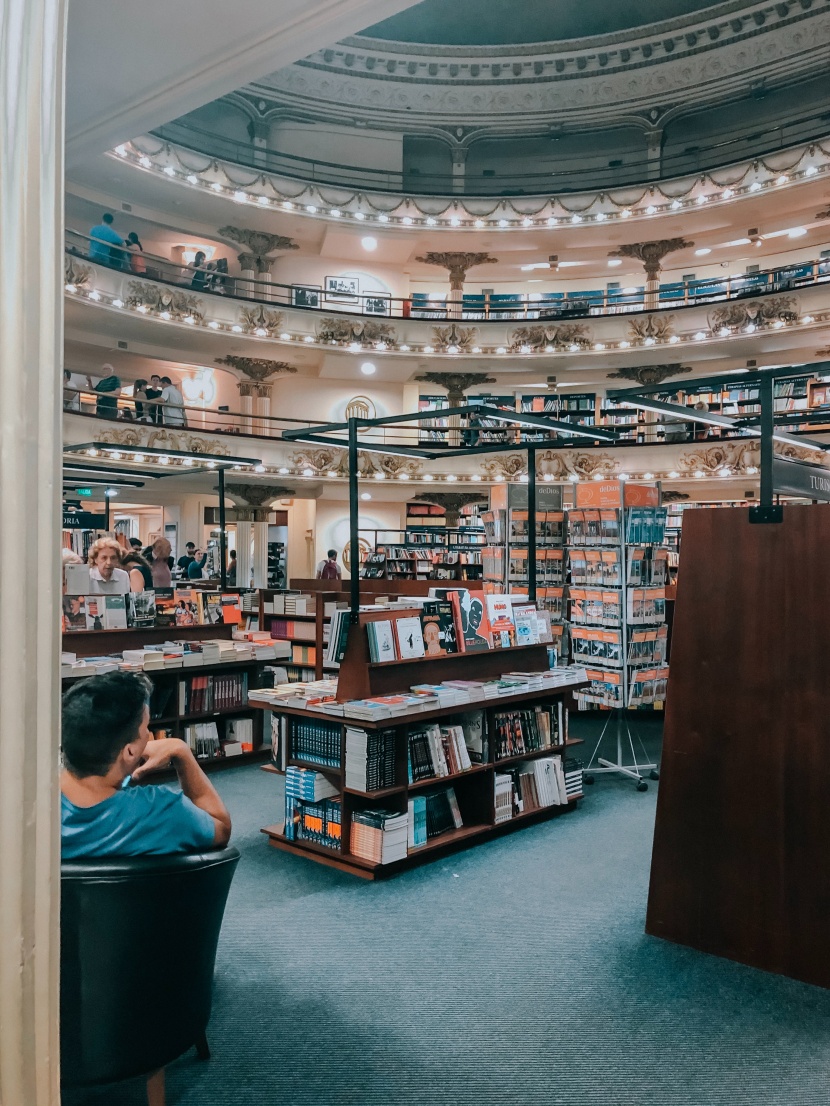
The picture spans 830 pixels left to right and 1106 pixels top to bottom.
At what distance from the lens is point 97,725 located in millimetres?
2168

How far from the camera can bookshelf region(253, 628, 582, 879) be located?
4.16 m

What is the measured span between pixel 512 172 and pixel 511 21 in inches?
127

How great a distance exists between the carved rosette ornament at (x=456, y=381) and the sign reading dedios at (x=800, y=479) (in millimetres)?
15050

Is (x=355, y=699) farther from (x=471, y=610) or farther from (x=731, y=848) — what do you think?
(x=731, y=848)

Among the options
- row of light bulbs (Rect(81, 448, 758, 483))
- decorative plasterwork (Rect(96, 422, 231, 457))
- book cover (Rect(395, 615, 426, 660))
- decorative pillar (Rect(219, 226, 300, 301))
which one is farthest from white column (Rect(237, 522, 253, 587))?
book cover (Rect(395, 615, 426, 660))

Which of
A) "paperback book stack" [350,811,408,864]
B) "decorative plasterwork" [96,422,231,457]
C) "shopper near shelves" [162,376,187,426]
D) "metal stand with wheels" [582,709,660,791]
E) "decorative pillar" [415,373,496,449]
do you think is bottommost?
"metal stand with wheels" [582,709,660,791]

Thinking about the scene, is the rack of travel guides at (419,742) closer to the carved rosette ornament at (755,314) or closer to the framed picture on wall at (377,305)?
the carved rosette ornament at (755,314)

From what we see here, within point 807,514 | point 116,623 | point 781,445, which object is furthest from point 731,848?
point 781,445

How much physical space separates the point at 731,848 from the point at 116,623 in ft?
14.8

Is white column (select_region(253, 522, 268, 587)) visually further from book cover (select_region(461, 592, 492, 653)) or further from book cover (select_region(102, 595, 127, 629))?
book cover (select_region(461, 592, 492, 653))

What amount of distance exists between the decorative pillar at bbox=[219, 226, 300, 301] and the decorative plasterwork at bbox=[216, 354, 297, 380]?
142cm

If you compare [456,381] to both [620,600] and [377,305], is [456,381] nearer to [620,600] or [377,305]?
[377,305]

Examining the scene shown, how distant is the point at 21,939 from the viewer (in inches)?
32.4

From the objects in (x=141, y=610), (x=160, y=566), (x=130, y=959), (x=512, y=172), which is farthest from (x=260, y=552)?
(x=130, y=959)
